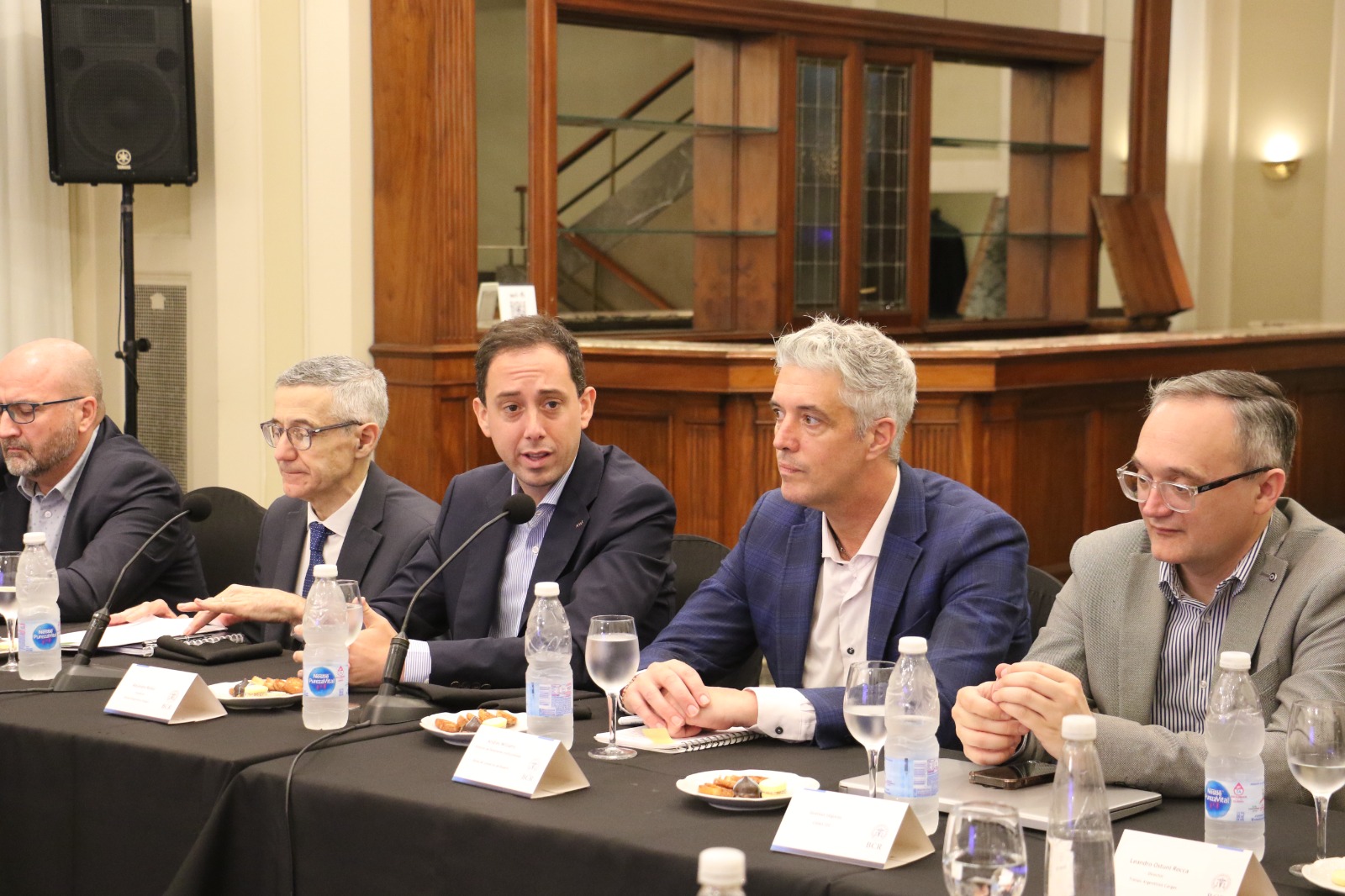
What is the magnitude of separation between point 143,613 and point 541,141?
10.4 feet

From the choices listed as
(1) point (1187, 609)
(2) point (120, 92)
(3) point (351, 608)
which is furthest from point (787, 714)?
(2) point (120, 92)

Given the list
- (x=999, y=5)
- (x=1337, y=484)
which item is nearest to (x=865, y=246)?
(x=999, y=5)

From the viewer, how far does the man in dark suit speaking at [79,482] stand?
3354mm

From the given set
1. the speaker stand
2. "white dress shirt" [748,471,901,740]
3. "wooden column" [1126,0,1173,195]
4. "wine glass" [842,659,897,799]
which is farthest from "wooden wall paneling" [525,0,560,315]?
"wine glass" [842,659,897,799]

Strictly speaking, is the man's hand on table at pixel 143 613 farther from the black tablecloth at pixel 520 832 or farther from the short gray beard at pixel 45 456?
the black tablecloth at pixel 520 832

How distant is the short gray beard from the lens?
343 cm

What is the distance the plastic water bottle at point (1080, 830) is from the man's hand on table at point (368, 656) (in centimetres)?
122

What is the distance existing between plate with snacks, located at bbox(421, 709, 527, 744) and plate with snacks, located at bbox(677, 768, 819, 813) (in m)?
0.33

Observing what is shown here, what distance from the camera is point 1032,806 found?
1.70 metres

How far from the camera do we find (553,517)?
281 centimetres

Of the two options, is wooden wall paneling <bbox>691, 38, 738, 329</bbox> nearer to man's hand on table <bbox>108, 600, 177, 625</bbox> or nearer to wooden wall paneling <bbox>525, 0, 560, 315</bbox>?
wooden wall paneling <bbox>525, 0, 560, 315</bbox>

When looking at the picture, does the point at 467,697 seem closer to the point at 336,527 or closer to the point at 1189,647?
the point at 336,527

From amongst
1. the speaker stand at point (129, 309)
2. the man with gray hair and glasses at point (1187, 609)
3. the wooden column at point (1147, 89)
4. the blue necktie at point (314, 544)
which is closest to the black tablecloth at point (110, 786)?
the blue necktie at point (314, 544)

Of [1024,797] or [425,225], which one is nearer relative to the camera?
[1024,797]
